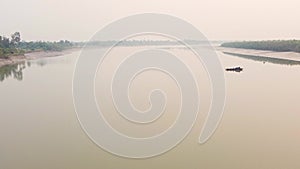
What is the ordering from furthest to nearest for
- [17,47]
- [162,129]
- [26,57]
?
[17,47] → [26,57] → [162,129]

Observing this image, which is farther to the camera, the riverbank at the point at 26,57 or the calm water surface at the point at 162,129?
the riverbank at the point at 26,57

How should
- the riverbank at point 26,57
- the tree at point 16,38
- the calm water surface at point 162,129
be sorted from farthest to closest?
1. the tree at point 16,38
2. the riverbank at point 26,57
3. the calm water surface at point 162,129

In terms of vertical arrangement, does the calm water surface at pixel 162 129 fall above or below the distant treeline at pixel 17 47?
below

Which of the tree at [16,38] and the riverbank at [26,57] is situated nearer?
the riverbank at [26,57]

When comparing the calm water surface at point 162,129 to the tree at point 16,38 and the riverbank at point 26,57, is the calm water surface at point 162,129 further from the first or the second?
the tree at point 16,38

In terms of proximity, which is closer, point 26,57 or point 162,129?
point 162,129

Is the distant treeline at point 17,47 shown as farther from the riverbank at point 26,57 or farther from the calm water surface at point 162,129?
the calm water surface at point 162,129

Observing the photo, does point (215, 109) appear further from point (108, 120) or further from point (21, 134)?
point (21, 134)

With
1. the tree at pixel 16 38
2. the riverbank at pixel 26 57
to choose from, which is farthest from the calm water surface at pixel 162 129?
the tree at pixel 16 38

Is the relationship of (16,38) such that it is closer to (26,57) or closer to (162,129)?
(26,57)

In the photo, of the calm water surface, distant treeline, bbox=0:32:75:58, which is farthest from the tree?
the calm water surface

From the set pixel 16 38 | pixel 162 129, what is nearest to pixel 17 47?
pixel 16 38

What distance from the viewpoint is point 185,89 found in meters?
6.94

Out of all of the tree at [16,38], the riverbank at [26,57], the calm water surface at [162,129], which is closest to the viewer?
the calm water surface at [162,129]
